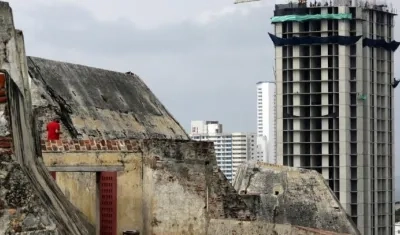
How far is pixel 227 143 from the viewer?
16600cm

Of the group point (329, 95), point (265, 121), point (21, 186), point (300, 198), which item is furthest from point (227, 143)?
point (21, 186)

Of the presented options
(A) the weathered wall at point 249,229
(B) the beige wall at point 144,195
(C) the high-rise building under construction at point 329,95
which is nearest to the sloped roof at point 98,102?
(B) the beige wall at point 144,195

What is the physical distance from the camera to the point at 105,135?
2853cm

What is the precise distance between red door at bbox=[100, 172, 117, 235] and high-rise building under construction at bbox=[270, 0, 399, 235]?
72.9 metres

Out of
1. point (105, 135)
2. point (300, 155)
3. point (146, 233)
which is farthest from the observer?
point (300, 155)

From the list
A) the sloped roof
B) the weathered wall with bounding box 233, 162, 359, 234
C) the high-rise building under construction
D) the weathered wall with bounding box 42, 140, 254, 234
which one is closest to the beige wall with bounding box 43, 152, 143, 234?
the weathered wall with bounding box 42, 140, 254, 234

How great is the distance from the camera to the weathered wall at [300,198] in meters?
30.7

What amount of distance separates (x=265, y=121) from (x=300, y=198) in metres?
140

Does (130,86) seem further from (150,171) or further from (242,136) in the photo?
(242,136)

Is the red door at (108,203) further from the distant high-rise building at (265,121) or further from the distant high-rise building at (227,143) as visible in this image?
the distant high-rise building at (265,121)

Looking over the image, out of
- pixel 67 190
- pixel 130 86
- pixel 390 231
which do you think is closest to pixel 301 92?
pixel 390 231

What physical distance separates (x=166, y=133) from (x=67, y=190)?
46.6ft

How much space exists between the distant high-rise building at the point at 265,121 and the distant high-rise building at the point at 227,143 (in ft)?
4.47

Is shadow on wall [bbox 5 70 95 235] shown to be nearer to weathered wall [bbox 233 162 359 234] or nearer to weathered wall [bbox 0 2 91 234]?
weathered wall [bbox 0 2 91 234]
